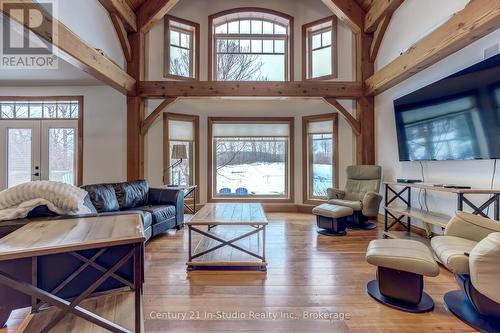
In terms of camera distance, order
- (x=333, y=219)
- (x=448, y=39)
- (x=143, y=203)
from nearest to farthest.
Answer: (x=448, y=39), (x=333, y=219), (x=143, y=203)

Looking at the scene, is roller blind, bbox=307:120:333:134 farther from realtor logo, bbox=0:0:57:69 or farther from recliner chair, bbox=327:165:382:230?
realtor logo, bbox=0:0:57:69

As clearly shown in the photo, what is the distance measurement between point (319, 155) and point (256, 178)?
154 centimetres

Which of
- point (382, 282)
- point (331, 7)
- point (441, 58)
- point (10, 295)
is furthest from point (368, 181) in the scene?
point (10, 295)

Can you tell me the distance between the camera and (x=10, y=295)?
146 centimetres

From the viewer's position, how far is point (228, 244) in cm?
282

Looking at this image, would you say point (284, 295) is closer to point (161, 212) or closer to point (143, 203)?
point (161, 212)

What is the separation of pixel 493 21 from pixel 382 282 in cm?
262

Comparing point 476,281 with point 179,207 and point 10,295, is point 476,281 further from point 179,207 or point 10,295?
point 179,207

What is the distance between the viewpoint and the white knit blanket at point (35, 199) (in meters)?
2.03

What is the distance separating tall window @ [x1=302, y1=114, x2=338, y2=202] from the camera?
5.51 meters

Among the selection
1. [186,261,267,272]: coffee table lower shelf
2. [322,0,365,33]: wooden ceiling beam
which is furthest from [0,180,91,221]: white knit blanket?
[322,0,365,33]: wooden ceiling beam

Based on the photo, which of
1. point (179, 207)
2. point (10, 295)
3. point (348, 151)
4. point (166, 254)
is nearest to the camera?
point (10, 295)

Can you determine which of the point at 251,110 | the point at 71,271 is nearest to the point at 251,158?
the point at 251,110

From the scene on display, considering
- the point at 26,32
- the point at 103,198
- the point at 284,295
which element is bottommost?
the point at 284,295
